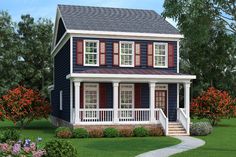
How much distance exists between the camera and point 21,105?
2958 centimetres

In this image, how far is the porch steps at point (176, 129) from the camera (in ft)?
86.8

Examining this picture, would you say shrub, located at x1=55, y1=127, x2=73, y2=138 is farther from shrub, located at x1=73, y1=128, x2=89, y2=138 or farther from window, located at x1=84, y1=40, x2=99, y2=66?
window, located at x1=84, y1=40, x2=99, y2=66

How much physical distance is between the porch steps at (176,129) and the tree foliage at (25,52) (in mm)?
23923

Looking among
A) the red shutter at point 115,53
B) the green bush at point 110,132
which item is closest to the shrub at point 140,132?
the green bush at point 110,132

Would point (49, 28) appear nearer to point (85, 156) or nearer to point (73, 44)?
point (73, 44)

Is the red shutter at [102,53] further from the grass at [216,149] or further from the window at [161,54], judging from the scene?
the grass at [216,149]

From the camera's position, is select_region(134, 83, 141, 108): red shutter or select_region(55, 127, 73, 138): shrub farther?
select_region(134, 83, 141, 108): red shutter

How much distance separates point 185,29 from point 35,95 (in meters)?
15.3

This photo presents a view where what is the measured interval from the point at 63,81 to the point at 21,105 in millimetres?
3711

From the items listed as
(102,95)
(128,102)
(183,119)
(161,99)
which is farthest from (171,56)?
(102,95)

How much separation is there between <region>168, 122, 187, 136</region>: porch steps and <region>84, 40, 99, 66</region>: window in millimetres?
6167

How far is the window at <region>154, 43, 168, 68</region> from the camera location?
29344 millimetres

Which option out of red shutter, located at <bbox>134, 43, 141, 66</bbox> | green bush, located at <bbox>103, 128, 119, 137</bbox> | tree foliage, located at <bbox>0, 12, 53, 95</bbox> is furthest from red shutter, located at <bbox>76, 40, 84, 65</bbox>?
tree foliage, located at <bbox>0, 12, 53, 95</bbox>

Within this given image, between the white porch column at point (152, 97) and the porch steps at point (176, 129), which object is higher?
the white porch column at point (152, 97)
